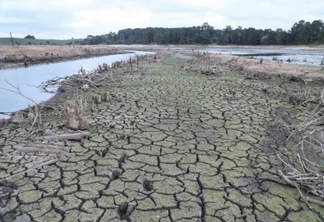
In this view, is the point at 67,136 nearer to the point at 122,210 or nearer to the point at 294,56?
the point at 122,210

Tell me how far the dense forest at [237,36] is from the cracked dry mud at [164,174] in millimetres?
74339

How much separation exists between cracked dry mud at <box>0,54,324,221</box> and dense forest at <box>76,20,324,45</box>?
244 ft

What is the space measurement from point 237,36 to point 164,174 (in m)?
92.2

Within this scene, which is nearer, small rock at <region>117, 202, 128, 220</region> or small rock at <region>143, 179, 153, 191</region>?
small rock at <region>117, 202, 128, 220</region>

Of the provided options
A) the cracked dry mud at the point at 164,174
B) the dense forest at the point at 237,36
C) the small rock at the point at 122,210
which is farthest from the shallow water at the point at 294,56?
the small rock at the point at 122,210

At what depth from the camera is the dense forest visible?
72375mm

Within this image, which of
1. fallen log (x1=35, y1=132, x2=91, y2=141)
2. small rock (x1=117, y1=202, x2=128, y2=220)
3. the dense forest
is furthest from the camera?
the dense forest

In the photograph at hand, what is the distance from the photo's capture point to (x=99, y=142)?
5.73 m

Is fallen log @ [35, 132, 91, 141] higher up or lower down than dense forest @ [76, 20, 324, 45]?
lower down

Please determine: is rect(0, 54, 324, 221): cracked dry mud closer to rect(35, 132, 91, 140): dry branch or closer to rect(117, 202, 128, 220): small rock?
rect(117, 202, 128, 220): small rock

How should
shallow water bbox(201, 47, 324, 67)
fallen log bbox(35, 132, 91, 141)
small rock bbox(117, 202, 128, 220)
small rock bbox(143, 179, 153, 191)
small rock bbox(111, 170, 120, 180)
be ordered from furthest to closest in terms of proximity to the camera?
shallow water bbox(201, 47, 324, 67), fallen log bbox(35, 132, 91, 141), small rock bbox(111, 170, 120, 180), small rock bbox(143, 179, 153, 191), small rock bbox(117, 202, 128, 220)

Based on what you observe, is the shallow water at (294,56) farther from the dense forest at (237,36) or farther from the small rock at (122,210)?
the small rock at (122,210)

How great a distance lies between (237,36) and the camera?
8969cm

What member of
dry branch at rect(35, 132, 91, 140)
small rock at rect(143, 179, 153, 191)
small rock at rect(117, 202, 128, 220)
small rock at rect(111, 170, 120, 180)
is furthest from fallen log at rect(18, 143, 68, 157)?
small rock at rect(117, 202, 128, 220)
